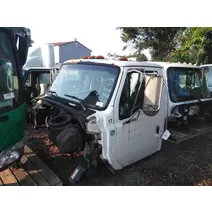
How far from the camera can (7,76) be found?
8.28ft

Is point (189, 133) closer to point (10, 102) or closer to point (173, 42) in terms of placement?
point (10, 102)

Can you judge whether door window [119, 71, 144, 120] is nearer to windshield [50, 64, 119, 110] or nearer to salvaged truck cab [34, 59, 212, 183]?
salvaged truck cab [34, 59, 212, 183]

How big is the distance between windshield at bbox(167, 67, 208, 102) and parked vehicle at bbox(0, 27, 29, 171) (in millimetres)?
3178

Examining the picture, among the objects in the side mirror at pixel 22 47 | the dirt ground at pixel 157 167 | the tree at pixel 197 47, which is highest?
the tree at pixel 197 47

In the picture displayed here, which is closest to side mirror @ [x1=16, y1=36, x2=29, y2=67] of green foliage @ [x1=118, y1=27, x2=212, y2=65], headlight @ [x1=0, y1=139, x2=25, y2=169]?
headlight @ [x1=0, y1=139, x2=25, y2=169]

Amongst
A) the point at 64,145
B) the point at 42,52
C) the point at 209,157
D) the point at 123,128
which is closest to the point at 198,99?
the point at 209,157

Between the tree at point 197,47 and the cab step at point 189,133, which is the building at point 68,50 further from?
the cab step at point 189,133

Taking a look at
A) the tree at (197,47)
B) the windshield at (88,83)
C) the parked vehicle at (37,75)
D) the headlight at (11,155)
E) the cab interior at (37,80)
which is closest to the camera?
the headlight at (11,155)

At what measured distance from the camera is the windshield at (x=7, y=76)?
2.43 metres

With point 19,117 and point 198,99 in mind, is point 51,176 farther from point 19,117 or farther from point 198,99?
point 198,99

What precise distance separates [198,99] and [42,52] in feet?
21.6

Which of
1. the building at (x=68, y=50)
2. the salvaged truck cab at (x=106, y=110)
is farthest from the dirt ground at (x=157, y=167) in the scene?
the building at (x=68, y=50)

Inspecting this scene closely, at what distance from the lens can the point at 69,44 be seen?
24141 mm

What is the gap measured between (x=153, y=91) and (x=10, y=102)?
6.36 feet
